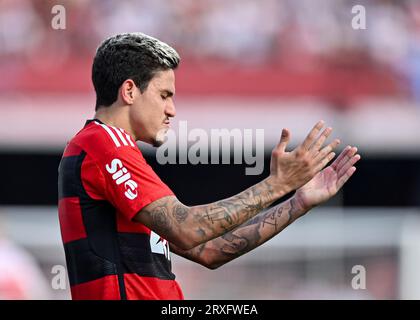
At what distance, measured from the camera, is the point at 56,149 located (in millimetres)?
10289

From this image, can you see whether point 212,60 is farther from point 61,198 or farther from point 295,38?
point 61,198

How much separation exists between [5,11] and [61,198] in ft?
24.5

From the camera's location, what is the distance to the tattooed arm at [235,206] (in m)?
3.21

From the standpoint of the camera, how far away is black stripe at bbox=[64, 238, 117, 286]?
10.7 feet

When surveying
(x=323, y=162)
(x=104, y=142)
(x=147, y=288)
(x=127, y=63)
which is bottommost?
→ (x=147, y=288)

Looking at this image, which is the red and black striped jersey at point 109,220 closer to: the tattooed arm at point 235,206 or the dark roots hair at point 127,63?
the tattooed arm at point 235,206

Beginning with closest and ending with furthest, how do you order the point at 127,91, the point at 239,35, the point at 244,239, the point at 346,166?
the point at 127,91
the point at 346,166
the point at 244,239
the point at 239,35

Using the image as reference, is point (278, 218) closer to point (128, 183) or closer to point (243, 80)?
point (128, 183)

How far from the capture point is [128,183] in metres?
3.24

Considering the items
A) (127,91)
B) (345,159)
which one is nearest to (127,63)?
(127,91)

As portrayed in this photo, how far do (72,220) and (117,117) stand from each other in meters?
0.44

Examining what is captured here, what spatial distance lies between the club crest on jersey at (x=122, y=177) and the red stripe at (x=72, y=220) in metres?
0.18

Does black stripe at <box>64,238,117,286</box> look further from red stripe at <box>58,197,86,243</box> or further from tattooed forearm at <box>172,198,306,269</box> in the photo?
tattooed forearm at <box>172,198,306,269</box>
